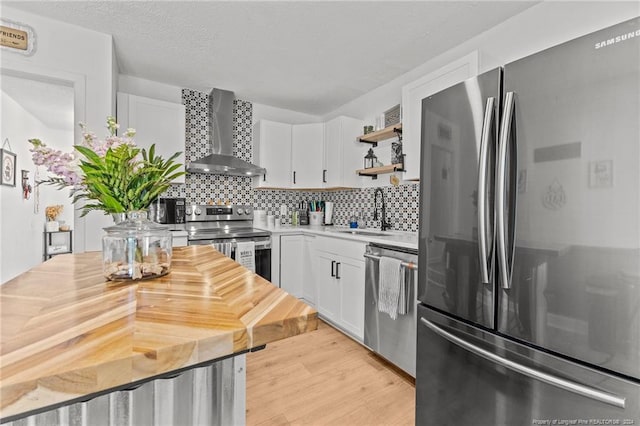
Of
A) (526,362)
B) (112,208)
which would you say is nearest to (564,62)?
(526,362)

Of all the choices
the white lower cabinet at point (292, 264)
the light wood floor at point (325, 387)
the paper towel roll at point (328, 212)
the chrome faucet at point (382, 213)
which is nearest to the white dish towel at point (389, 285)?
the light wood floor at point (325, 387)

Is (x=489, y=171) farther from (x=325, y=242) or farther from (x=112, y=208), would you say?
(x=325, y=242)

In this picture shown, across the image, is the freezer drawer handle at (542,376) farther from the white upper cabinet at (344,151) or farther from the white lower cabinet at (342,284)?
the white upper cabinet at (344,151)

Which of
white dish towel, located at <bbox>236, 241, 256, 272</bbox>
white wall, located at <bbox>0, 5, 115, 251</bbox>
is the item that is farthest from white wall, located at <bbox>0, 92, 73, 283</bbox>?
white dish towel, located at <bbox>236, 241, 256, 272</bbox>

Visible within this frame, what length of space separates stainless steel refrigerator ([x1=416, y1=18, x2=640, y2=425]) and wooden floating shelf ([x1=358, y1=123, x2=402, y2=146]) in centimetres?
138

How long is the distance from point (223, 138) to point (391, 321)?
2763mm

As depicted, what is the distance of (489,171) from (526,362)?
2.51 feet

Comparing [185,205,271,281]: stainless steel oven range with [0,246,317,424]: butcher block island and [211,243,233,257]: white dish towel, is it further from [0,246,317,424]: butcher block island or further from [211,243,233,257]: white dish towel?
[0,246,317,424]: butcher block island

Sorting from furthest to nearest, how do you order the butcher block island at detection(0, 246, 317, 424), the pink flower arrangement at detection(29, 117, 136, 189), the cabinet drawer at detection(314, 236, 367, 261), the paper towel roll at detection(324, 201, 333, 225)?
the paper towel roll at detection(324, 201, 333, 225) < the cabinet drawer at detection(314, 236, 367, 261) < the pink flower arrangement at detection(29, 117, 136, 189) < the butcher block island at detection(0, 246, 317, 424)

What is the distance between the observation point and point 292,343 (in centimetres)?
253

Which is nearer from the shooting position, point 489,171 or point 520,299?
point 520,299

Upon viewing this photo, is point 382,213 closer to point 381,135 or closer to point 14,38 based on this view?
point 381,135

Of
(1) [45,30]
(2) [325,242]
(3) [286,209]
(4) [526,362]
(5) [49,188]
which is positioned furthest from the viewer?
(3) [286,209]

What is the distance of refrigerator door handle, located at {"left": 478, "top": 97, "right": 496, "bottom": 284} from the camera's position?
1222 millimetres
